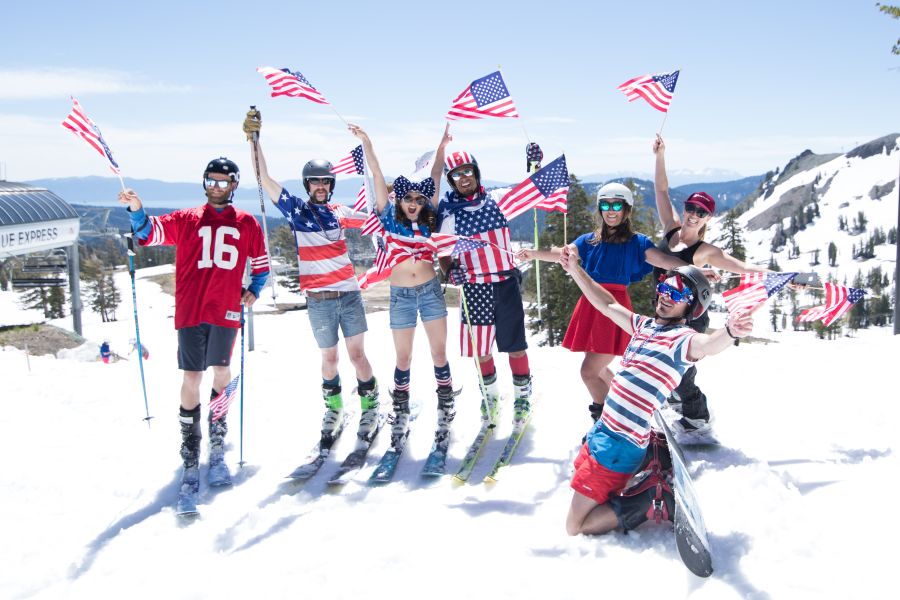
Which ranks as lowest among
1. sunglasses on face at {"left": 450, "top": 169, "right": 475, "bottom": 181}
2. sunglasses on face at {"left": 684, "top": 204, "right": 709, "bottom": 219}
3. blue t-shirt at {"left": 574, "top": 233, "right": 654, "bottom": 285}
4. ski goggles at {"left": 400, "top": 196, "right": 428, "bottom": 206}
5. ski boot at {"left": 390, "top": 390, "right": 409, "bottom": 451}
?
ski boot at {"left": 390, "top": 390, "right": 409, "bottom": 451}

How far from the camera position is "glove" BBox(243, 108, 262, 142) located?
596cm

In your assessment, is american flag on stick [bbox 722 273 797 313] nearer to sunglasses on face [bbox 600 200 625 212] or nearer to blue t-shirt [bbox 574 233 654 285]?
blue t-shirt [bbox 574 233 654 285]

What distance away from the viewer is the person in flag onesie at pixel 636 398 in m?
4.20

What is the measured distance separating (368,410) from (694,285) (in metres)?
3.98

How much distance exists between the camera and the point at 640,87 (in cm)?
754

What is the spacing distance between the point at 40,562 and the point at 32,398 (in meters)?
3.86

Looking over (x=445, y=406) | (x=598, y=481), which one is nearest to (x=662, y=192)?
(x=445, y=406)

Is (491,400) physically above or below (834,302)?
below

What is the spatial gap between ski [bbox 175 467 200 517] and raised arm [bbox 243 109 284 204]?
9.26 feet

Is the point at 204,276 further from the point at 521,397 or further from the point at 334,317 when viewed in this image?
the point at 521,397

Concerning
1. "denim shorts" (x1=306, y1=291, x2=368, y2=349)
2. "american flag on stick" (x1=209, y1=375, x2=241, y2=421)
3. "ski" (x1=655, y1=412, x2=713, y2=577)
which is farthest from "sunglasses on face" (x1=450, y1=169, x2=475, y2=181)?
"ski" (x1=655, y1=412, x2=713, y2=577)

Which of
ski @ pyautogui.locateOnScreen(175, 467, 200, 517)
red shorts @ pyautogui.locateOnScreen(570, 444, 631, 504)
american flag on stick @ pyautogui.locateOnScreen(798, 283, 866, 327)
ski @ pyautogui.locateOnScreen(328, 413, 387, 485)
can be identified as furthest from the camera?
ski @ pyautogui.locateOnScreen(328, 413, 387, 485)

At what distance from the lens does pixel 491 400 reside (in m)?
6.86

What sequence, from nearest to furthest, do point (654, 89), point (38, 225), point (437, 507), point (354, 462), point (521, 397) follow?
point (437, 507)
point (354, 462)
point (521, 397)
point (654, 89)
point (38, 225)
